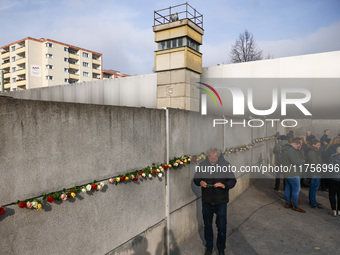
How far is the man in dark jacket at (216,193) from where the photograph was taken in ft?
14.6

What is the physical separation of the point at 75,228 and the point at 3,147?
4.13ft

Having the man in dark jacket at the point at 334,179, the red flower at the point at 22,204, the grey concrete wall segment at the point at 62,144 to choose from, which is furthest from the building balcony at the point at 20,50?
the red flower at the point at 22,204

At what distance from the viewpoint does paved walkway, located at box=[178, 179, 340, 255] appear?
4828mm

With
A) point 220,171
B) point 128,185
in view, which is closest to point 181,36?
point 220,171

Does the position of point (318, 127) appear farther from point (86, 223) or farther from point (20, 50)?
point (20, 50)

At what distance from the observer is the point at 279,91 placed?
42.3 feet

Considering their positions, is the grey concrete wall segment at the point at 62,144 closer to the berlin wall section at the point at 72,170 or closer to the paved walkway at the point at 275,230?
the berlin wall section at the point at 72,170

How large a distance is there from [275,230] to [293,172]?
5.93ft

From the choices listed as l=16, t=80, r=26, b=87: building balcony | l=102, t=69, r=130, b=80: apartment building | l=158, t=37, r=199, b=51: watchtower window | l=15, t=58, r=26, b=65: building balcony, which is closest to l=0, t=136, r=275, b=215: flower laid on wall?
l=158, t=37, r=199, b=51: watchtower window

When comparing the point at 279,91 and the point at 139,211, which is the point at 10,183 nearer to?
the point at 139,211

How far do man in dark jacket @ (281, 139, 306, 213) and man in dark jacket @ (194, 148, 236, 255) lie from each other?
3091 mm

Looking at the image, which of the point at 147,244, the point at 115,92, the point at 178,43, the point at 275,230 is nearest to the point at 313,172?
the point at 275,230

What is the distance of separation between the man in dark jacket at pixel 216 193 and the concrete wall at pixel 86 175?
0.63m

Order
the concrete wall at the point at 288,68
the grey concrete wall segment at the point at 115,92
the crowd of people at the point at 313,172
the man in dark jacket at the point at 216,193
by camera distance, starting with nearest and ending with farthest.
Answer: the man in dark jacket at the point at 216,193 < the crowd of people at the point at 313,172 < the concrete wall at the point at 288,68 < the grey concrete wall segment at the point at 115,92
